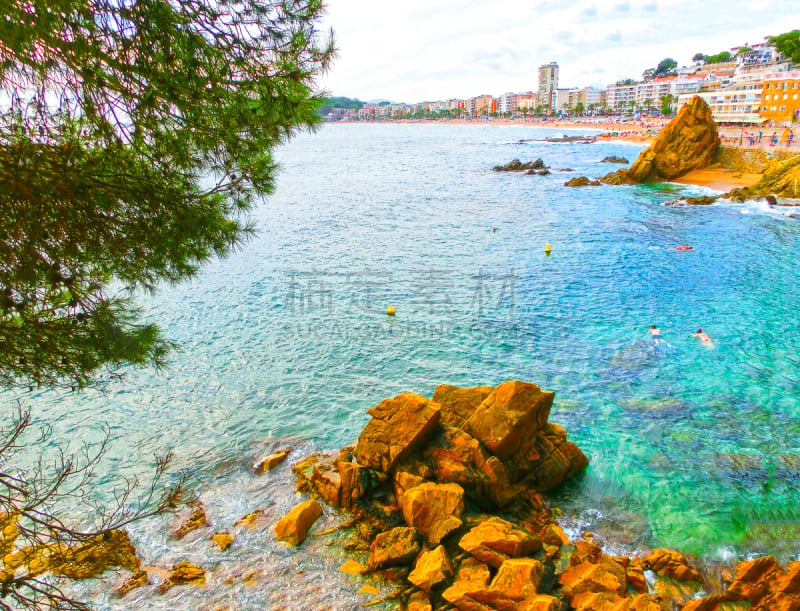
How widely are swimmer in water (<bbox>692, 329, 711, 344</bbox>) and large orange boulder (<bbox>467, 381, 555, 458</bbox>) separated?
11.1 metres

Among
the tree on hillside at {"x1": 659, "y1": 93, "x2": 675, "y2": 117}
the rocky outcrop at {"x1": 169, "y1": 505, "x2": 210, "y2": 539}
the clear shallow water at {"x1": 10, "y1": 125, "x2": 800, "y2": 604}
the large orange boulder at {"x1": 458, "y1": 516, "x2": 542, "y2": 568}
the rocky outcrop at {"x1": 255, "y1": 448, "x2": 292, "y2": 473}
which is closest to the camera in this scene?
the large orange boulder at {"x1": 458, "y1": 516, "x2": 542, "y2": 568}

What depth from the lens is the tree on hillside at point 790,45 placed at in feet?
378

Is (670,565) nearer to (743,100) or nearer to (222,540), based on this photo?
(222,540)

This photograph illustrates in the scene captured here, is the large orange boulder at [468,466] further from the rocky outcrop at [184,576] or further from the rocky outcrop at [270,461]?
the rocky outcrop at [184,576]

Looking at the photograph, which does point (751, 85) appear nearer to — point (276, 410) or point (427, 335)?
point (427, 335)

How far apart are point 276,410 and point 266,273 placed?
49.9ft

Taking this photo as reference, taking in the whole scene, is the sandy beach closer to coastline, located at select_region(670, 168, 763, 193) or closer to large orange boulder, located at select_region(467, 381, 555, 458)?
coastline, located at select_region(670, 168, 763, 193)

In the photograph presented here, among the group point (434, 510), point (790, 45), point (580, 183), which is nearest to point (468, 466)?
point (434, 510)

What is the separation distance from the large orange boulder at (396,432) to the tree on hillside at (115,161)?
587cm

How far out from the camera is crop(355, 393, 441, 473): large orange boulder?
38.4 ft

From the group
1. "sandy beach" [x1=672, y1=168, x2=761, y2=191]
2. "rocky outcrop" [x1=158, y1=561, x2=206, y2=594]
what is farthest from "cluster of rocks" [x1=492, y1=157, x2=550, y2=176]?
"rocky outcrop" [x1=158, y1=561, x2=206, y2=594]

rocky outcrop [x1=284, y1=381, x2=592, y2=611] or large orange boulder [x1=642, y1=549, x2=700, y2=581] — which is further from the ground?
rocky outcrop [x1=284, y1=381, x2=592, y2=611]

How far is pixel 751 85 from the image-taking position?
92.8 m

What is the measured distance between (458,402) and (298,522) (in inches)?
195
